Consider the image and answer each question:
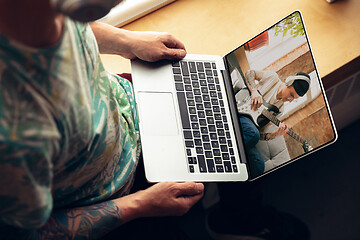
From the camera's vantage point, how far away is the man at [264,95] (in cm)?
77

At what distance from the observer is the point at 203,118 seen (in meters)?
0.84

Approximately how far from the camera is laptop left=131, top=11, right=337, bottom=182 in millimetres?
758

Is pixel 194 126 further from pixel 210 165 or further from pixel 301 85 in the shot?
pixel 301 85

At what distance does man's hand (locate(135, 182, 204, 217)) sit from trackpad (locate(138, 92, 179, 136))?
0.11 meters

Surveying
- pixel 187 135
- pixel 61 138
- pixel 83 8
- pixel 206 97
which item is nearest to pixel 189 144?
pixel 187 135

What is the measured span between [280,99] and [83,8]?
1.85 ft

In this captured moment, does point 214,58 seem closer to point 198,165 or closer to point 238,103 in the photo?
point 238,103

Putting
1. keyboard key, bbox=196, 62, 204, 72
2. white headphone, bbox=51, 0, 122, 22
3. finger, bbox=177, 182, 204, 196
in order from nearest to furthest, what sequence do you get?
white headphone, bbox=51, 0, 122, 22 < finger, bbox=177, 182, 204, 196 < keyboard key, bbox=196, 62, 204, 72

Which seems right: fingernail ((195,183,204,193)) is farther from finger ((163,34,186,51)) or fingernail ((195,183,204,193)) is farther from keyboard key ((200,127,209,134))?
finger ((163,34,186,51))

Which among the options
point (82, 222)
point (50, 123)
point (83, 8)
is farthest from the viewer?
point (82, 222)

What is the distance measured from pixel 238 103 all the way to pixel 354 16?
0.39 metres

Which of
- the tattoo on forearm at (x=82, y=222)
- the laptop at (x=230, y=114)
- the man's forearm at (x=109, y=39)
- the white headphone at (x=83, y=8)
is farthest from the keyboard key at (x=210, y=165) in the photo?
the white headphone at (x=83, y=8)

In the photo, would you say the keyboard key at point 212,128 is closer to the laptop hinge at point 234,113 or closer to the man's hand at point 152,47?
the laptop hinge at point 234,113

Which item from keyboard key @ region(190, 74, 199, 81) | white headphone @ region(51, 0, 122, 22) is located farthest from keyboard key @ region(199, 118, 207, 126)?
white headphone @ region(51, 0, 122, 22)
